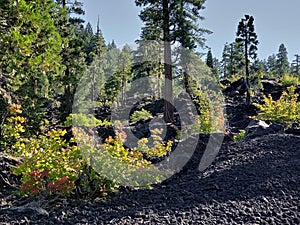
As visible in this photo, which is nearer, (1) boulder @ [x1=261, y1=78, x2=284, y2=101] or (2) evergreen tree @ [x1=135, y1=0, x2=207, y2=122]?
(2) evergreen tree @ [x1=135, y1=0, x2=207, y2=122]

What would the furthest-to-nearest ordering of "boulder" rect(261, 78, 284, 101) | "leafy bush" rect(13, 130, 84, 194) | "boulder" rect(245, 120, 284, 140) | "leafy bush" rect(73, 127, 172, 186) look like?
"boulder" rect(261, 78, 284, 101) < "boulder" rect(245, 120, 284, 140) < "leafy bush" rect(73, 127, 172, 186) < "leafy bush" rect(13, 130, 84, 194)

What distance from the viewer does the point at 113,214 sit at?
345cm

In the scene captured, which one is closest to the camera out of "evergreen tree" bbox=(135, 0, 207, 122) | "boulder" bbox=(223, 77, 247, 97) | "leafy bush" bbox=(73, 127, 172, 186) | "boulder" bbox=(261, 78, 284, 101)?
"leafy bush" bbox=(73, 127, 172, 186)

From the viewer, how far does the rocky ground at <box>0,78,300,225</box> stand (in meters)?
3.33

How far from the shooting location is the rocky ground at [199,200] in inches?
131

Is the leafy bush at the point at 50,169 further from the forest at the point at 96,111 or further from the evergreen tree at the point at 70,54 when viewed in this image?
the evergreen tree at the point at 70,54

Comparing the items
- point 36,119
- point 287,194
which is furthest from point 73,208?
point 36,119

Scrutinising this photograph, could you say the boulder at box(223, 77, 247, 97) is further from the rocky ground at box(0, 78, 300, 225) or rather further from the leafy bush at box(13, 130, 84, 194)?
the leafy bush at box(13, 130, 84, 194)

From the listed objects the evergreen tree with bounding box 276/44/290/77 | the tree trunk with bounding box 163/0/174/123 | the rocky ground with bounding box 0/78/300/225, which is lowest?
the rocky ground with bounding box 0/78/300/225

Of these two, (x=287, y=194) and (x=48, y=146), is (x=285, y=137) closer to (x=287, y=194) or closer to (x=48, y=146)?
(x=287, y=194)

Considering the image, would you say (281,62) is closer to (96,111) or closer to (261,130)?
(96,111)

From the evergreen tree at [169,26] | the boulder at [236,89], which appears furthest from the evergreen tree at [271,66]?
the evergreen tree at [169,26]

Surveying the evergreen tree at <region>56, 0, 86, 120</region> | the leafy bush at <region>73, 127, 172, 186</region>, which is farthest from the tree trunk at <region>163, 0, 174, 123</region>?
the leafy bush at <region>73, 127, 172, 186</region>

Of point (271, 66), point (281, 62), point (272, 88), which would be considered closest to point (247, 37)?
point (272, 88)
